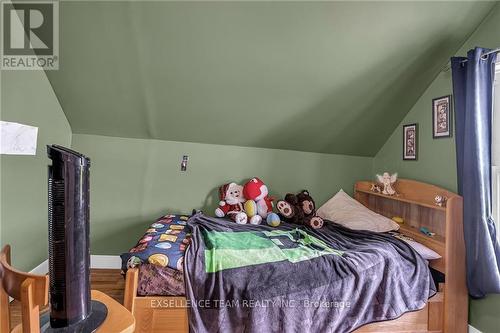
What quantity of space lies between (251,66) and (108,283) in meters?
2.18

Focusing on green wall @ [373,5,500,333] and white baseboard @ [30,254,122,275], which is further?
white baseboard @ [30,254,122,275]

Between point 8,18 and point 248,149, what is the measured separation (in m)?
2.14

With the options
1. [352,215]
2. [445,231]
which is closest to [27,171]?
[352,215]

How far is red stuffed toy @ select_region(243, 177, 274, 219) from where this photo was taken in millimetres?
2789

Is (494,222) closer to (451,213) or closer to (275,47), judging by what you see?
(451,213)

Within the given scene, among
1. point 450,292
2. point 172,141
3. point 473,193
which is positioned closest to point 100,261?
point 172,141

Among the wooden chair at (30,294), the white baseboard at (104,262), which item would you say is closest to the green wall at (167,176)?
the white baseboard at (104,262)

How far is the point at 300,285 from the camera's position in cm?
163

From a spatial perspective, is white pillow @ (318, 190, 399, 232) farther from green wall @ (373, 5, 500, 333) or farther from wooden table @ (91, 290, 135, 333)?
wooden table @ (91, 290, 135, 333)

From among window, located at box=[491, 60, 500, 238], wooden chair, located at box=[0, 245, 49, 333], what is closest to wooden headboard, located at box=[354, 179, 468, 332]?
window, located at box=[491, 60, 500, 238]

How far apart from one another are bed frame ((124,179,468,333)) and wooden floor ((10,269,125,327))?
749 mm

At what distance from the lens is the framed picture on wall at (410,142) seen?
8.33 ft

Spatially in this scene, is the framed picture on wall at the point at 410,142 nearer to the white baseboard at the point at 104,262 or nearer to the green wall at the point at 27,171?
the white baseboard at the point at 104,262

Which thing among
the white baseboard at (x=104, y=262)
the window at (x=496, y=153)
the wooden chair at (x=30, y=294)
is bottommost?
the white baseboard at (x=104, y=262)
